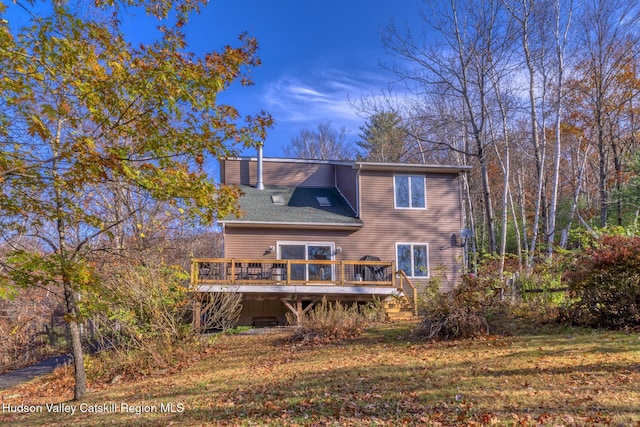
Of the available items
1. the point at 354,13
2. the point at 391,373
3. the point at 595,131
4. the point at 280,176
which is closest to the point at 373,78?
the point at 354,13

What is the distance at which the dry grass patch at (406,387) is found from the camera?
448 cm

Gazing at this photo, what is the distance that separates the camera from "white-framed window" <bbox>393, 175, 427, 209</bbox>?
1662cm

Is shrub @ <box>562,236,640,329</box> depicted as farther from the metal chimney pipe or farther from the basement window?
the metal chimney pipe

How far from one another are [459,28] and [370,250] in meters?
8.11

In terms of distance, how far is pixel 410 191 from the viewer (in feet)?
54.9

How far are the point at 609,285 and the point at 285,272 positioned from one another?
8812 mm

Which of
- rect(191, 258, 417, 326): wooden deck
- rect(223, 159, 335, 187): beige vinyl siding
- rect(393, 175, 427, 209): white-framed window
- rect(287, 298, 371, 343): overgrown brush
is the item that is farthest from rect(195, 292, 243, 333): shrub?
rect(393, 175, 427, 209): white-framed window

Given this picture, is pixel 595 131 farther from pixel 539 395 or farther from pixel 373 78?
pixel 539 395

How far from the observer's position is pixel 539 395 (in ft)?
15.7

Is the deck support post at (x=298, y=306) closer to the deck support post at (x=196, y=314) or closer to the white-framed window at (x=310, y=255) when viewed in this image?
the white-framed window at (x=310, y=255)

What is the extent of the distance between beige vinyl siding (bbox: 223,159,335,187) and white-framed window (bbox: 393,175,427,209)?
3047 mm

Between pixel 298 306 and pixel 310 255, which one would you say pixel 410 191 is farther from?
pixel 298 306

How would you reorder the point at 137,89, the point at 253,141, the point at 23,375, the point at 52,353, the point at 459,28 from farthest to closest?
the point at 52,353
the point at 459,28
the point at 23,375
the point at 253,141
the point at 137,89

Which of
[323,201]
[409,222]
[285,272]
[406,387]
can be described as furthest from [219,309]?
[409,222]
